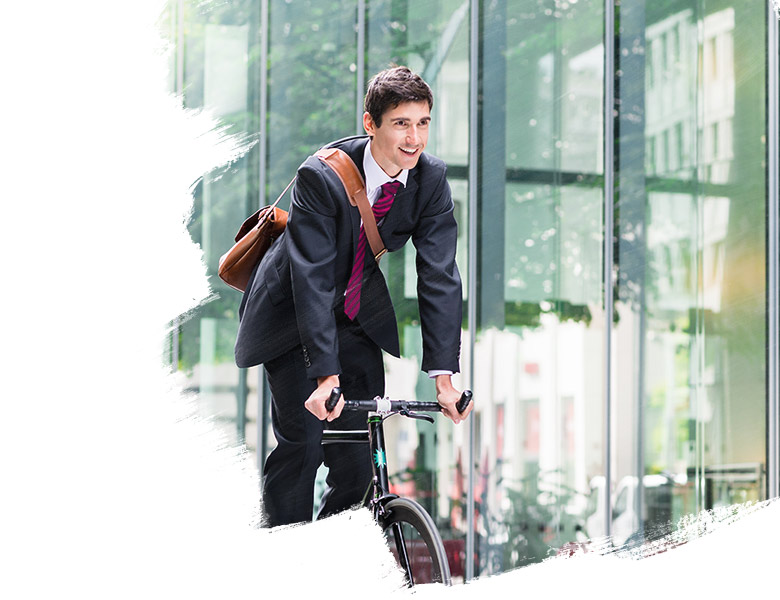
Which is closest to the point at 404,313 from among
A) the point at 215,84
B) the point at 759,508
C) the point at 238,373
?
the point at 238,373

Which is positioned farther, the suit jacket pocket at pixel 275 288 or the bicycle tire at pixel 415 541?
the suit jacket pocket at pixel 275 288

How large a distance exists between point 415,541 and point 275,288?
1.03 metres

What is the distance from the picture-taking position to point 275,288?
3260 mm

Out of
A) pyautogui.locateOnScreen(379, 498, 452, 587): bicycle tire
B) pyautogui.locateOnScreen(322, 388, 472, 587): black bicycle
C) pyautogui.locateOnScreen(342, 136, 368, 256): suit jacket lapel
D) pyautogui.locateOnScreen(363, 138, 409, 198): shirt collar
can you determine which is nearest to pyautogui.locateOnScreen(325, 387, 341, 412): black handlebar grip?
pyautogui.locateOnScreen(322, 388, 472, 587): black bicycle

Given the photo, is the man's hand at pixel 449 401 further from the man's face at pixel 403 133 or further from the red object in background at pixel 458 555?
the red object in background at pixel 458 555

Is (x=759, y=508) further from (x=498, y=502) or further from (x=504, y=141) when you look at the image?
(x=504, y=141)

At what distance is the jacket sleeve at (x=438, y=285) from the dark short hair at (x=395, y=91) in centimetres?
36

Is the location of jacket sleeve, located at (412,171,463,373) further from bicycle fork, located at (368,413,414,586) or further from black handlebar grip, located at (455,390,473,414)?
bicycle fork, located at (368,413,414,586)

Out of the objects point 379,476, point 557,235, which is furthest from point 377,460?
point 557,235

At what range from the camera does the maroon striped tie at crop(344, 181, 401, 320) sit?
321 centimetres

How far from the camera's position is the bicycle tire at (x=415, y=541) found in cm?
278

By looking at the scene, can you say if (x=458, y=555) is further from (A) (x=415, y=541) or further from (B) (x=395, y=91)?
(B) (x=395, y=91)

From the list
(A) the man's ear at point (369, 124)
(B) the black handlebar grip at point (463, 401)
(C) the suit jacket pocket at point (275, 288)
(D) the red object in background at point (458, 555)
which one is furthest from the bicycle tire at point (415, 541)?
(D) the red object in background at point (458, 555)

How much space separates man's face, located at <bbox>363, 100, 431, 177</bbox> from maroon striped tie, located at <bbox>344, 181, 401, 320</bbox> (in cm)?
12
